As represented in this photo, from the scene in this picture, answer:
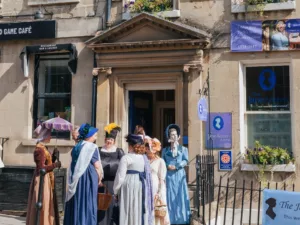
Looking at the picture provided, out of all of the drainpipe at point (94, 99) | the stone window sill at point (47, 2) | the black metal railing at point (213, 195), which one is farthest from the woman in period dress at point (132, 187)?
the stone window sill at point (47, 2)

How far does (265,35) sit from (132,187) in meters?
5.55

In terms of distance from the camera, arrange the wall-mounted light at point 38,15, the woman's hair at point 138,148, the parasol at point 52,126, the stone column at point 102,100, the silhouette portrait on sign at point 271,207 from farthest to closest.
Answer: the wall-mounted light at point 38,15, the stone column at point 102,100, the parasol at point 52,126, the woman's hair at point 138,148, the silhouette portrait on sign at point 271,207

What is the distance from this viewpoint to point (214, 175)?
995cm

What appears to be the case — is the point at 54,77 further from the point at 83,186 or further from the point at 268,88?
the point at 83,186

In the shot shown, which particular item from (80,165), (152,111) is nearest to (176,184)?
(80,165)

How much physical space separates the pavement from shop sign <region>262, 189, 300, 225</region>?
210 inches

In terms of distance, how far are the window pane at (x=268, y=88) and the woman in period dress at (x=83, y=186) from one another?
535 cm

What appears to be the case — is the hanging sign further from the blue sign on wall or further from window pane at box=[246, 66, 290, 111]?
window pane at box=[246, 66, 290, 111]

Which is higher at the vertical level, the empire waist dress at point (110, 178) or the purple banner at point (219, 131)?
the purple banner at point (219, 131)

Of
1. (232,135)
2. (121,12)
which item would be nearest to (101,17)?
(121,12)

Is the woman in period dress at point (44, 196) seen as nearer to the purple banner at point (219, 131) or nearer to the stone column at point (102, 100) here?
the stone column at point (102, 100)

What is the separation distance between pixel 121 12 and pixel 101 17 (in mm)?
541

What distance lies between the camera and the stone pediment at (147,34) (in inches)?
393

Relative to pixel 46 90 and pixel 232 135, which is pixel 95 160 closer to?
pixel 232 135
